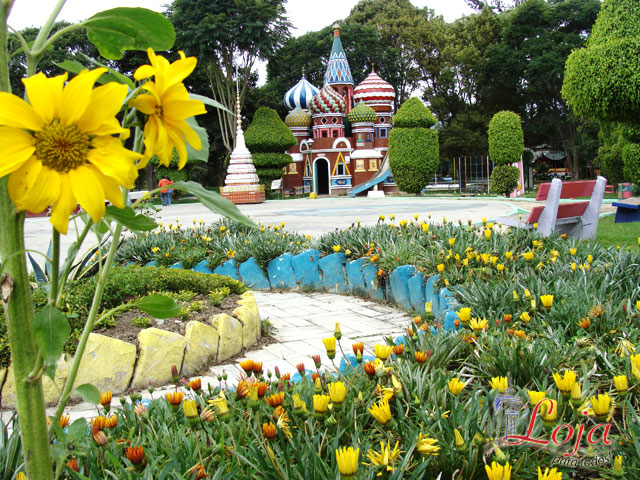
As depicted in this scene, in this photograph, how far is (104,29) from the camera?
3.29ft

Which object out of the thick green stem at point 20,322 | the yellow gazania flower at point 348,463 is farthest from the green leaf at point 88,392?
the yellow gazania flower at point 348,463

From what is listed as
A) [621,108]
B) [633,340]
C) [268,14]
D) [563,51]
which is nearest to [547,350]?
[633,340]

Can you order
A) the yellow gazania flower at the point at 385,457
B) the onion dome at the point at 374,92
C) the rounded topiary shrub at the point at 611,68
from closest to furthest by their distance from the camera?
the yellow gazania flower at the point at 385,457 < the rounded topiary shrub at the point at 611,68 < the onion dome at the point at 374,92

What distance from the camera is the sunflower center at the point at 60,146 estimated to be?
31.0 inches

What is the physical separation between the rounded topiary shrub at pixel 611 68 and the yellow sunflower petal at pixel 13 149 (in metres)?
13.0

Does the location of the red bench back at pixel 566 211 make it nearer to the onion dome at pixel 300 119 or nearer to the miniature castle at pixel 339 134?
the miniature castle at pixel 339 134

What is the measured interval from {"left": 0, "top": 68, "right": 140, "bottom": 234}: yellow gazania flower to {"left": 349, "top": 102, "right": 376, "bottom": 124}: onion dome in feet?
101

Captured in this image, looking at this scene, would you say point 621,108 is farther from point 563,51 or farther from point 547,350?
point 563,51

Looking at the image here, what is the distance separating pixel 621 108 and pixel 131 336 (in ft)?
39.6

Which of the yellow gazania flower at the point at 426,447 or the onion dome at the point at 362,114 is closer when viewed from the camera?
the yellow gazania flower at the point at 426,447

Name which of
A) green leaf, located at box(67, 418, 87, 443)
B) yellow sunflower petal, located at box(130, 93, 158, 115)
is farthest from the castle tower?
yellow sunflower petal, located at box(130, 93, 158, 115)

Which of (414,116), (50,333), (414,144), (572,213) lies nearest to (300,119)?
(414,116)

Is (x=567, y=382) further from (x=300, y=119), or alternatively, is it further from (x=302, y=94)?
(x=302, y=94)

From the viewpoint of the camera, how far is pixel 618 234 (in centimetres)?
862
